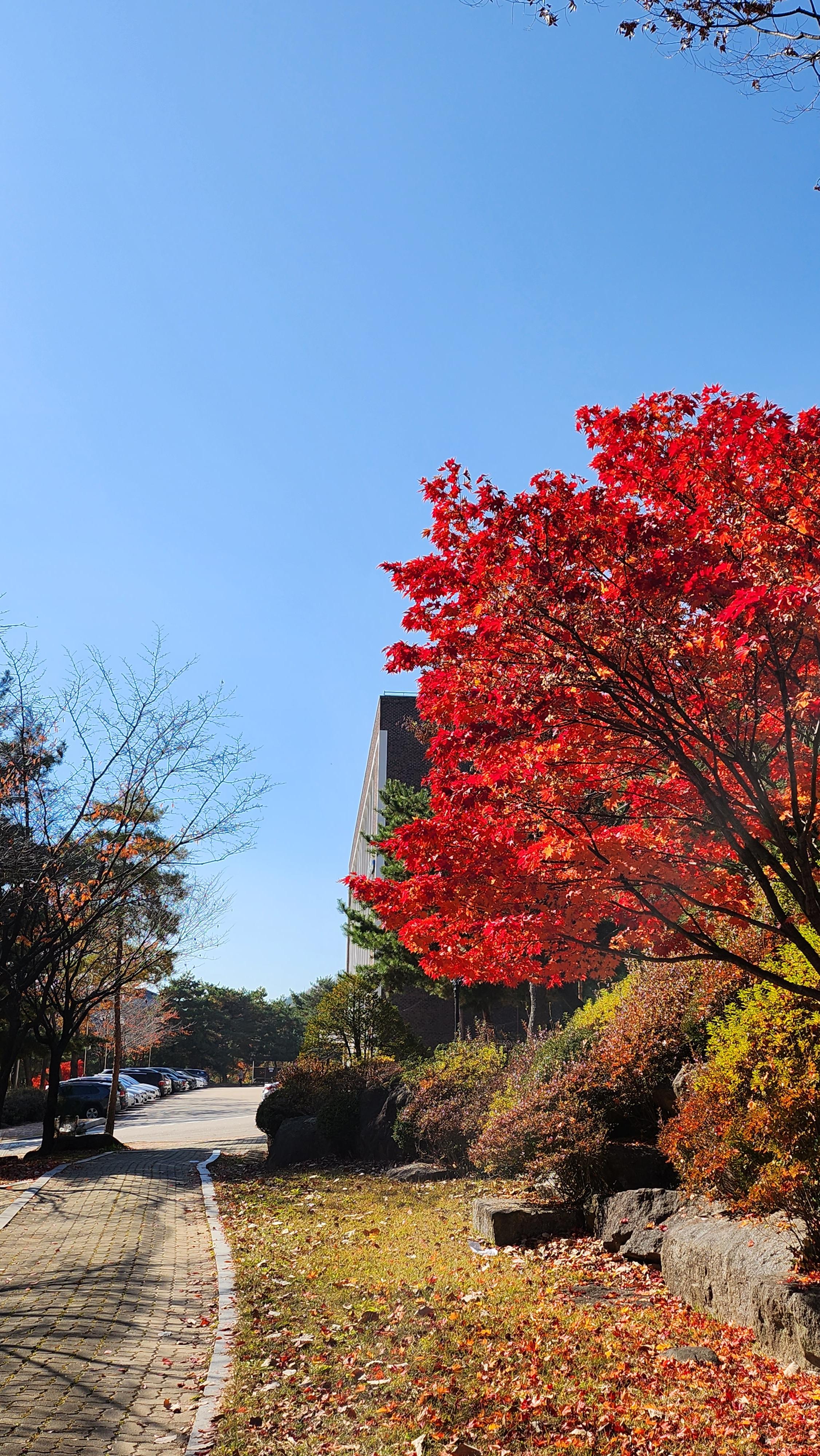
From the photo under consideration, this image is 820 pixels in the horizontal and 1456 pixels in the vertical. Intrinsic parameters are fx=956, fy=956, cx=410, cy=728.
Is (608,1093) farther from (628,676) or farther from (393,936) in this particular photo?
(393,936)

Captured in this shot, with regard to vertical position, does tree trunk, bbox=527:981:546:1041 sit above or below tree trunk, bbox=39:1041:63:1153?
above

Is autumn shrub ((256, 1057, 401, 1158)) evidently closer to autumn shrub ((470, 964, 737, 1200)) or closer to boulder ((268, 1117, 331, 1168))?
boulder ((268, 1117, 331, 1168))

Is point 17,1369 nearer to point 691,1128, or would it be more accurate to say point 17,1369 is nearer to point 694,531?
point 691,1128

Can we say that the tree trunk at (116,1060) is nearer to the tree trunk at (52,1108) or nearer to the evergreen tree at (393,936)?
the tree trunk at (52,1108)

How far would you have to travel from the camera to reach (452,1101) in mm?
13719

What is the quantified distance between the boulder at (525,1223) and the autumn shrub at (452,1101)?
305cm

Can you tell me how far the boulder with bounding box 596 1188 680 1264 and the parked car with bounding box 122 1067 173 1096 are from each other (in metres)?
41.2

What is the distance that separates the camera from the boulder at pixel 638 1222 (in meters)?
8.04

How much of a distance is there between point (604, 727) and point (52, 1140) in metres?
17.3

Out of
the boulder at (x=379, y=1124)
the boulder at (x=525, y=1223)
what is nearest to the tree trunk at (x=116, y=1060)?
the boulder at (x=379, y=1124)

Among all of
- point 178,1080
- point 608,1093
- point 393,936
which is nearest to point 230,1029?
point 178,1080

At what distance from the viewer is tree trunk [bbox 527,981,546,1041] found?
17719mm

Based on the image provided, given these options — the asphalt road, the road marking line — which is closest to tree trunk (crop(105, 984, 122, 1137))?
the asphalt road

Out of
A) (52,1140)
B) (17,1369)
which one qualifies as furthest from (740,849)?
(52,1140)
